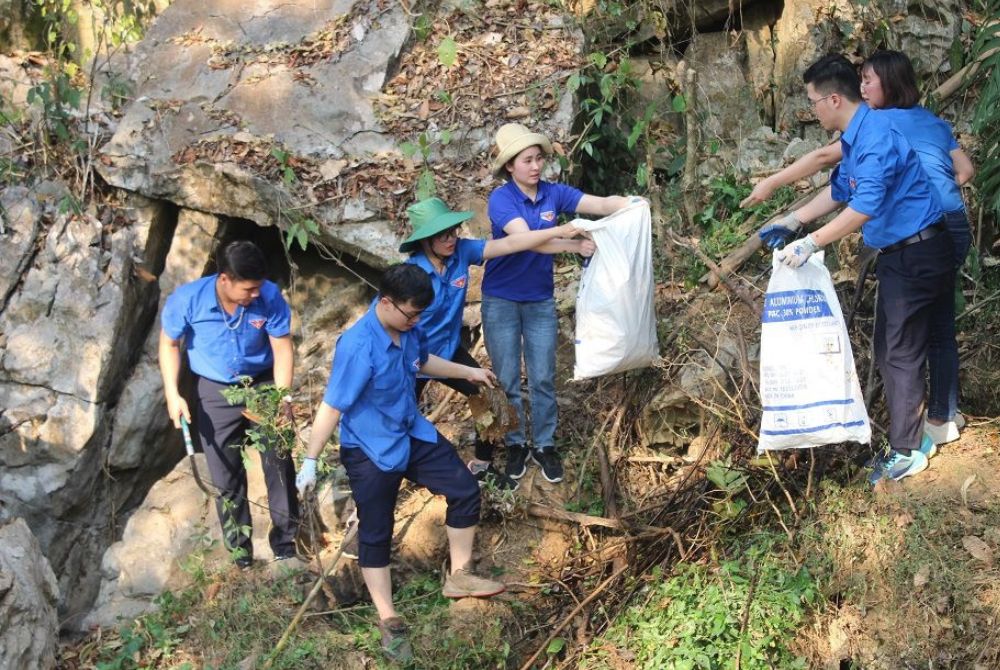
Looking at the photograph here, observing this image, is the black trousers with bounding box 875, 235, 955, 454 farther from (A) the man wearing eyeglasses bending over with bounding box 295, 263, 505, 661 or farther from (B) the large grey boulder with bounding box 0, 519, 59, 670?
(B) the large grey boulder with bounding box 0, 519, 59, 670

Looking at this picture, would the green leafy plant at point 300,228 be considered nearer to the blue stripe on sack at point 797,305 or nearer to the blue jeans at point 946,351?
the blue stripe on sack at point 797,305

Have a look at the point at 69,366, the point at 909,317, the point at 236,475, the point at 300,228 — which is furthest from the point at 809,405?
the point at 69,366

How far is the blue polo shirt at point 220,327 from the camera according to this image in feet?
15.5

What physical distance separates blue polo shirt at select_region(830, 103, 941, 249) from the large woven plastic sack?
3.04 feet

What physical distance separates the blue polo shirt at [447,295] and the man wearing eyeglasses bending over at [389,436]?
16 cm

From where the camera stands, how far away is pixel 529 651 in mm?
4535

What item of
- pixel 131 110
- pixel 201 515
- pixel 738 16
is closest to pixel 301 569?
pixel 201 515

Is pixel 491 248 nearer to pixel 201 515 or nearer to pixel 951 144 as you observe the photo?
pixel 951 144

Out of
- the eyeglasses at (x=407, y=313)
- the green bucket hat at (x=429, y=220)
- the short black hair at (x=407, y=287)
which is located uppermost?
the green bucket hat at (x=429, y=220)

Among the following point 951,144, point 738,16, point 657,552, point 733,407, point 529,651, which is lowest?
point 529,651

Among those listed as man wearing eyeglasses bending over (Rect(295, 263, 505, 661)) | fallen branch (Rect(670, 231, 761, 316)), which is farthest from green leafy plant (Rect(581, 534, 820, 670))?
fallen branch (Rect(670, 231, 761, 316))

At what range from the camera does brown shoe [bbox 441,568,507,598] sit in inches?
173

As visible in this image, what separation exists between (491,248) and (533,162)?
0.45 metres

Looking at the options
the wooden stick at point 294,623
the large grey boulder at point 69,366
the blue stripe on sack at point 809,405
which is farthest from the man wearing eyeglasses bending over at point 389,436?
the large grey boulder at point 69,366
